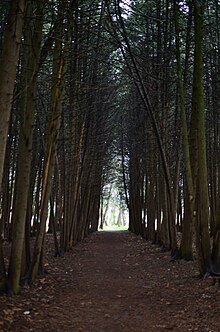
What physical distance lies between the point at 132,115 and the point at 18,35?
16079 mm

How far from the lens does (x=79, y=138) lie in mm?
14336

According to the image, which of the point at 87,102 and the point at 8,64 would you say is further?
the point at 87,102

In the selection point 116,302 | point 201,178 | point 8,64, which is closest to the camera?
point 8,64

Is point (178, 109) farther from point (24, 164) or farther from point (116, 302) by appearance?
point (116, 302)

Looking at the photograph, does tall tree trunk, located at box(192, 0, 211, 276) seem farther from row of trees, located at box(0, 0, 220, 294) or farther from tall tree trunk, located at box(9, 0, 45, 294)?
tall tree trunk, located at box(9, 0, 45, 294)

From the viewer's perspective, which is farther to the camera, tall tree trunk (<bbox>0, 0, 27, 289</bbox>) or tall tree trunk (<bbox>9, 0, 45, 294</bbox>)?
tall tree trunk (<bbox>9, 0, 45, 294</bbox>)

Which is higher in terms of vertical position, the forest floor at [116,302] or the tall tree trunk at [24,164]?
the tall tree trunk at [24,164]

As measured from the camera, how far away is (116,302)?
6344 mm

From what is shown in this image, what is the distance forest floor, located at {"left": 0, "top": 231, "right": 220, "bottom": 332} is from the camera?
16.4 ft

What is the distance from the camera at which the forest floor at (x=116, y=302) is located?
197 inches

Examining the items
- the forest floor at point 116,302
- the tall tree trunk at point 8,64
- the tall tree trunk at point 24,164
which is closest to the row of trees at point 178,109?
the forest floor at point 116,302

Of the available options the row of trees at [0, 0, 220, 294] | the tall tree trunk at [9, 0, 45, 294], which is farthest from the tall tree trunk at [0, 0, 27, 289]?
the tall tree trunk at [9, 0, 45, 294]

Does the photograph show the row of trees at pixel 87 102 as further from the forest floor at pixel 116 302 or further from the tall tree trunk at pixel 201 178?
the forest floor at pixel 116 302

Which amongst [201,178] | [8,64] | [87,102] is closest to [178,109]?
[87,102]
